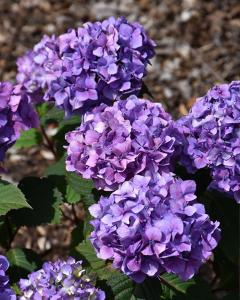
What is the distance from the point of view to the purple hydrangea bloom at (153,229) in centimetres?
173

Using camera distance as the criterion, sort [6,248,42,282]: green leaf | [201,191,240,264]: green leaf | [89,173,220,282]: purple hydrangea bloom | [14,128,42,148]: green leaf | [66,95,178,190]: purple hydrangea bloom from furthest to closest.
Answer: [14,128,42,148]: green leaf → [6,248,42,282]: green leaf → [201,191,240,264]: green leaf → [66,95,178,190]: purple hydrangea bloom → [89,173,220,282]: purple hydrangea bloom

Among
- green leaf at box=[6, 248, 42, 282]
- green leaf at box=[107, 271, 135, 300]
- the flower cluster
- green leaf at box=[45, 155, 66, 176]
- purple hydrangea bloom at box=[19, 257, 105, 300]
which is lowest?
green leaf at box=[6, 248, 42, 282]

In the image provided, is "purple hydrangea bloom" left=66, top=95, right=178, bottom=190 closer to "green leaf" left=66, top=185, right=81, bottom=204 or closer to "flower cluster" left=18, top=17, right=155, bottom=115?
"flower cluster" left=18, top=17, right=155, bottom=115

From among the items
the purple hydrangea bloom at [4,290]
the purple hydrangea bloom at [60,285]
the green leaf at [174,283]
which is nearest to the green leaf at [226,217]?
the green leaf at [174,283]

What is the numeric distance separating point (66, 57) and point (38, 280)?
757mm

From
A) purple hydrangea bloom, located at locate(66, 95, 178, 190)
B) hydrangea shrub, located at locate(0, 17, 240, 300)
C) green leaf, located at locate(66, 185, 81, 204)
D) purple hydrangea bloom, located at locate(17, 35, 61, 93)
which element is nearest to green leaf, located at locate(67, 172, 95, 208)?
hydrangea shrub, located at locate(0, 17, 240, 300)

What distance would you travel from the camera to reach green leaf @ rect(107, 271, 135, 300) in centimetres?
205

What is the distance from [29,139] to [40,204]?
0.63 meters

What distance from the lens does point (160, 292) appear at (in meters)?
2.02

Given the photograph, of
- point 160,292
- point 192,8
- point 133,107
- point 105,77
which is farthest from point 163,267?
point 192,8

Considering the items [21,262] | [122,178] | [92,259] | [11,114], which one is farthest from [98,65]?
[21,262]

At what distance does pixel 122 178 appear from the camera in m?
1.93

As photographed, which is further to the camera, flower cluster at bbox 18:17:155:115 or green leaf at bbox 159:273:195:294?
green leaf at bbox 159:273:195:294

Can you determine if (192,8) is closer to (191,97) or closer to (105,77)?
(191,97)
